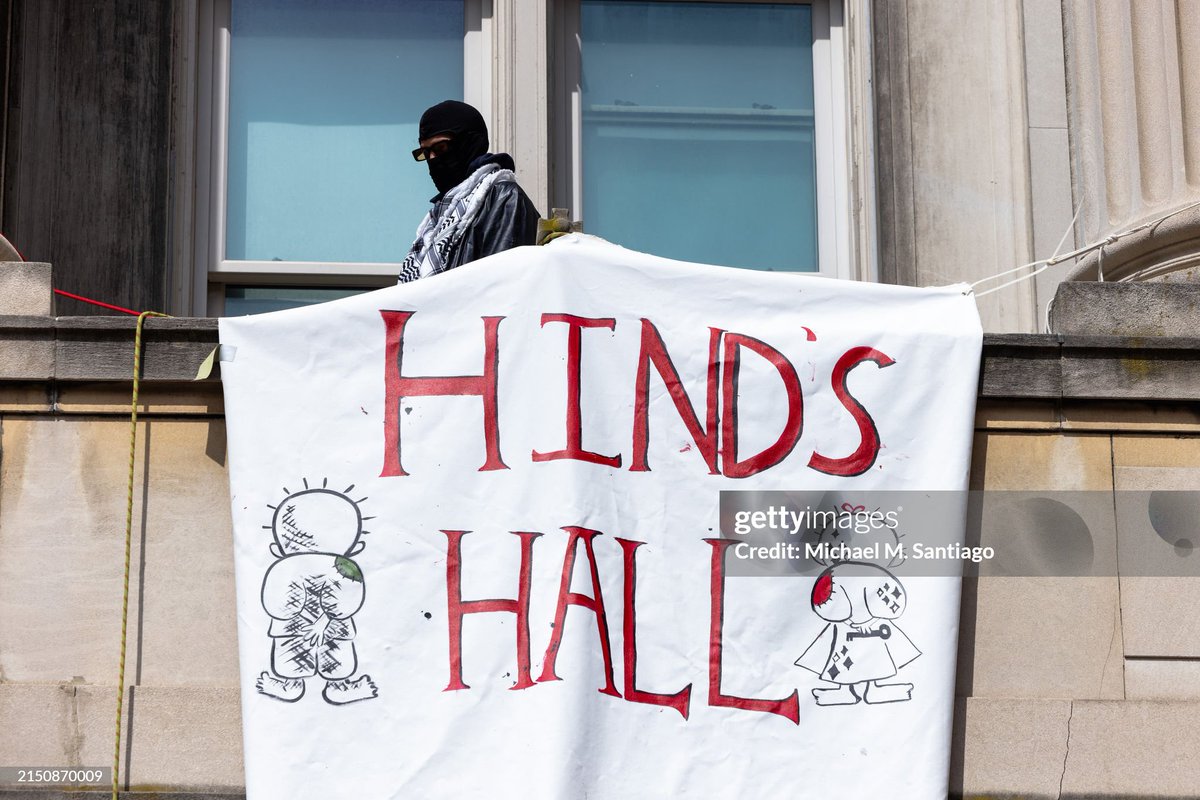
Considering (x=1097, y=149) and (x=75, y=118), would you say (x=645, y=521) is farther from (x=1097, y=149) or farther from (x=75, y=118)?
(x=75, y=118)

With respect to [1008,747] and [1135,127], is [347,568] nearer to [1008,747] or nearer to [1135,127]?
[1008,747]

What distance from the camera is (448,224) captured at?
6.66 meters

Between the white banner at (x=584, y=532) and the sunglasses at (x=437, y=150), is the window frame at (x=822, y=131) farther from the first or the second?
the white banner at (x=584, y=532)

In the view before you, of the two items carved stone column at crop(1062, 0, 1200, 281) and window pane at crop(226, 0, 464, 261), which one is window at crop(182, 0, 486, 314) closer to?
window pane at crop(226, 0, 464, 261)

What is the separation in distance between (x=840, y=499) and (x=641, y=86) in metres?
3.68

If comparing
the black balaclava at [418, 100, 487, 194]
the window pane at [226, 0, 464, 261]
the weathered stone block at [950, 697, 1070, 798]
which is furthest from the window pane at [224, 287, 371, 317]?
the weathered stone block at [950, 697, 1070, 798]

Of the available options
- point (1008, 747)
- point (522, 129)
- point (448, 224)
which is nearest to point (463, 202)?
point (448, 224)

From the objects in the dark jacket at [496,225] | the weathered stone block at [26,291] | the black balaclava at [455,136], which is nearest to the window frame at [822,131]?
the black balaclava at [455,136]

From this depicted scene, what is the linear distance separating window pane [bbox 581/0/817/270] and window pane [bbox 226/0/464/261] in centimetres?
84

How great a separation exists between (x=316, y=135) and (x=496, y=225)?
2.53 m

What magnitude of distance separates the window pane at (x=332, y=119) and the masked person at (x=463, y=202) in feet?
6.14

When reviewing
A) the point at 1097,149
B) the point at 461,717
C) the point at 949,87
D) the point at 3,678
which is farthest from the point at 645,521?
the point at 949,87

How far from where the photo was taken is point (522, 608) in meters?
5.82

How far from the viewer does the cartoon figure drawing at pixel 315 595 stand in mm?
5785
